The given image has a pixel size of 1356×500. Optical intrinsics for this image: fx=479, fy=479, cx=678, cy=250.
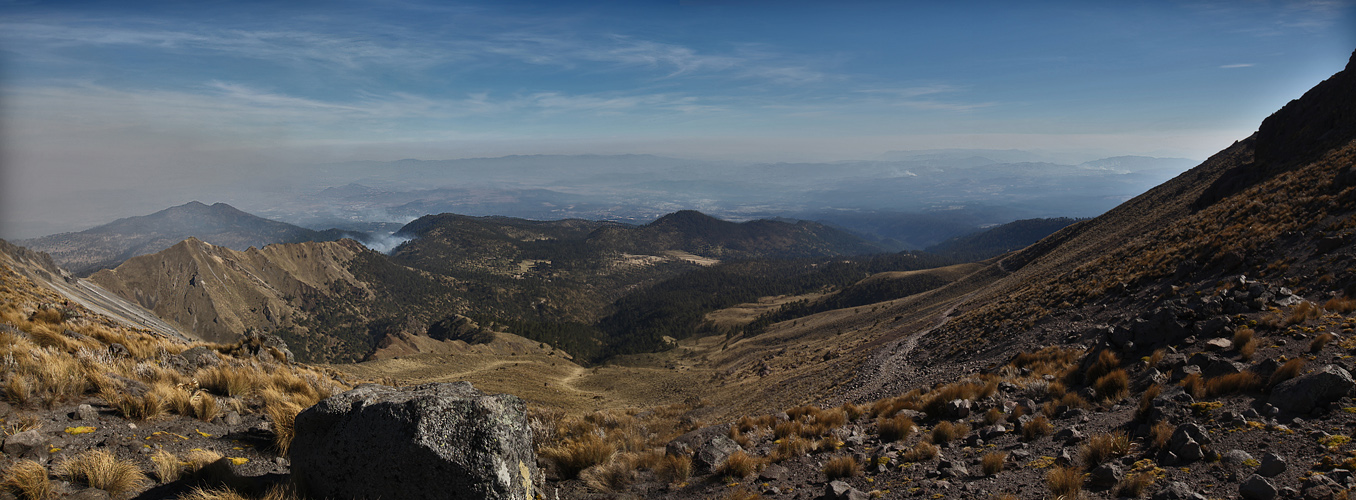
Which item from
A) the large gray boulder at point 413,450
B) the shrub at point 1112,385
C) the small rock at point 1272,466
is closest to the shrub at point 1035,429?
the shrub at point 1112,385

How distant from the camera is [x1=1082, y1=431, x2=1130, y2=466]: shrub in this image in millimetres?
7309

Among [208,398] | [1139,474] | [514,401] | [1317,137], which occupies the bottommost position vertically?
[208,398]

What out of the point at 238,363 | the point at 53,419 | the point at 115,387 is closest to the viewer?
the point at 53,419

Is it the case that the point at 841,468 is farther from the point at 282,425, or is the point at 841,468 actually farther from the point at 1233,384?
the point at 282,425

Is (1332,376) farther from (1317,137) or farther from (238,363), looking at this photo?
(1317,137)

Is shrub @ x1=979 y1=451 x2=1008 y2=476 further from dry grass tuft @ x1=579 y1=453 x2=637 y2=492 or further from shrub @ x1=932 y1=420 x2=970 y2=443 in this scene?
dry grass tuft @ x1=579 y1=453 x2=637 y2=492

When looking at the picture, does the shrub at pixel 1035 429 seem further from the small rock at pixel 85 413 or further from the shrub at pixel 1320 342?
the small rock at pixel 85 413

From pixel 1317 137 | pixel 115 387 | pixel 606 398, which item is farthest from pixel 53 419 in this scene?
pixel 1317 137

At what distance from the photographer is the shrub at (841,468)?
28.5 feet

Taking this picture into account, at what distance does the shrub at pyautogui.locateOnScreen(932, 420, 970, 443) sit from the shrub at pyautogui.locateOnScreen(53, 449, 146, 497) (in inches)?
498

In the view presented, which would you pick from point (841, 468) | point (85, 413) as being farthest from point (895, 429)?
point (85, 413)

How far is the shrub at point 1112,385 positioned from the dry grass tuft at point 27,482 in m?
16.7

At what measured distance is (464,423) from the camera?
5.62 meters

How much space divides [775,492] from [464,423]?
5.51 metres
